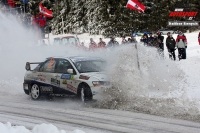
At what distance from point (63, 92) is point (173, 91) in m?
3.14

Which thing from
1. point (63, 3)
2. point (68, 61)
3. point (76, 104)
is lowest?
point (76, 104)

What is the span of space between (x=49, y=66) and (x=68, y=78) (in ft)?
4.40

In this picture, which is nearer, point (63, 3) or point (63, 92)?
point (63, 92)

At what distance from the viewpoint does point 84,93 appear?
1061 cm

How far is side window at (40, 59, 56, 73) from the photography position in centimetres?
1212

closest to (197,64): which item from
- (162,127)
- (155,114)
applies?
(155,114)

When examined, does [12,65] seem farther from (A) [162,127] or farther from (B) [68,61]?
(A) [162,127]

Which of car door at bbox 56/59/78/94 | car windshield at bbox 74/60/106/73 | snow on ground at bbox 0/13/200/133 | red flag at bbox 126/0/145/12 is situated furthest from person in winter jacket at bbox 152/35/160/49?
red flag at bbox 126/0/145/12

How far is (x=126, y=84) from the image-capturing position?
1059 centimetres

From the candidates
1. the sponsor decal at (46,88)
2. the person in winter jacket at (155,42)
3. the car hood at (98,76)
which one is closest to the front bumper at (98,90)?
the car hood at (98,76)

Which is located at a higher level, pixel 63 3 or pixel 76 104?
pixel 63 3

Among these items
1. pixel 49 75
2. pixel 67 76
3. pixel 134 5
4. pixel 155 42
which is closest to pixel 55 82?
pixel 49 75

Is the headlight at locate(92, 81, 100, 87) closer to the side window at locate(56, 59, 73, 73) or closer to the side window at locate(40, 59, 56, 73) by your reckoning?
the side window at locate(56, 59, 73, 73)

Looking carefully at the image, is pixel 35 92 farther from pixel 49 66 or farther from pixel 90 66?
pixel 90 66
